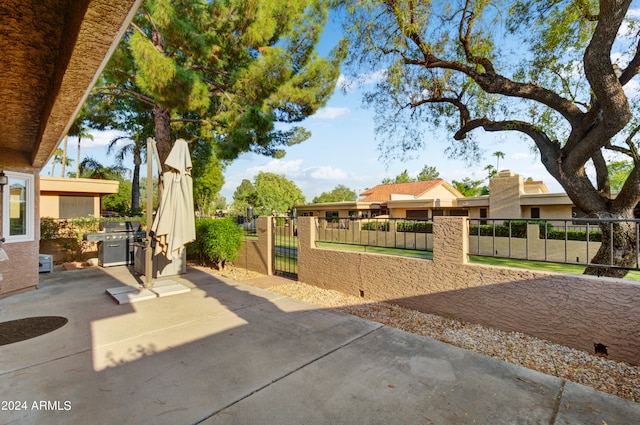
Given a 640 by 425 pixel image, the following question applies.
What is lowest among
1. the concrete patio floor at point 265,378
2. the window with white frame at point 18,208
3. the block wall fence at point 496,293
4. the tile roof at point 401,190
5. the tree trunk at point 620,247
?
the concrete patio floor at point 265,378

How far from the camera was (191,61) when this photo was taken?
8.68 metres

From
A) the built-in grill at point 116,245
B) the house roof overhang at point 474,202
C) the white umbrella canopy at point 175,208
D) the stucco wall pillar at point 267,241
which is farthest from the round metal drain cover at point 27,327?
the house roof overhang at point 474,202

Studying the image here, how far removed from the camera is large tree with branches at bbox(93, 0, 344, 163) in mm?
7066

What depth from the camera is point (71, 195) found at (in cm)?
1486

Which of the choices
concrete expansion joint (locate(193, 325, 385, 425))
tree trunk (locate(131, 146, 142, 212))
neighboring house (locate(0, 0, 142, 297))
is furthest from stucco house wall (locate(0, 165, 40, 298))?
tree trunk (locate(131, 146, 142, 212))

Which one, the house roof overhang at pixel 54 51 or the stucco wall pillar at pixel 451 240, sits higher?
the house roof overhang at pixel 54 51

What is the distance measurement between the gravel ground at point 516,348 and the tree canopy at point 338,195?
173ft

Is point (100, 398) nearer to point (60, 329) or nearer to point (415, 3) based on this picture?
point (60, 329)

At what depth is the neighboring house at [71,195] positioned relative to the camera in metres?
13.1

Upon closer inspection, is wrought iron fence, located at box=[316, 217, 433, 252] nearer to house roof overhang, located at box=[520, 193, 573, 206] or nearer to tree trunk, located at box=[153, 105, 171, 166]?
tree trunk, located at box=[153, 105, 171, 166]

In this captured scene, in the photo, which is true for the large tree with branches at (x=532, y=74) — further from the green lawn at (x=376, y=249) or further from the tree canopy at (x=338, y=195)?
the tree canopy at (x=338, y=195)

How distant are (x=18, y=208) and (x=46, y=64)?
4596 millimetres

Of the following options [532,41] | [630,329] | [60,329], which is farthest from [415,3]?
[60,329]

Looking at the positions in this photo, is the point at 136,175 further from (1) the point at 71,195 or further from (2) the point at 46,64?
(2) the point at 46,64
